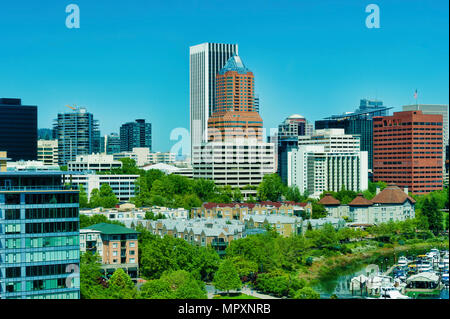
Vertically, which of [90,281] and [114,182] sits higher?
[114,182]

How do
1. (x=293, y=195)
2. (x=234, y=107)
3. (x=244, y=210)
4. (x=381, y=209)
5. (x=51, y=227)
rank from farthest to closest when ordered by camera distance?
(x=234, y=107), (x=293, y=195), (x=381, y=209), (x=244, y=210), (x=51, y=227)

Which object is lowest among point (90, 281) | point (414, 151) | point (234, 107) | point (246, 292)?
point (246, 292)

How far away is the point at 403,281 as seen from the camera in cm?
900

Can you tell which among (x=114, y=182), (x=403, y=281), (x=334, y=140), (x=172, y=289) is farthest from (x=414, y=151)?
(x=172, y=289)

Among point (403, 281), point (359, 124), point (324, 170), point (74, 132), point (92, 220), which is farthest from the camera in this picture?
point (359, 124)

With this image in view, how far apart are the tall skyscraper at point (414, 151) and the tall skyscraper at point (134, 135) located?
30.6ft

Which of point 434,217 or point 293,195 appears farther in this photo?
point 293,195

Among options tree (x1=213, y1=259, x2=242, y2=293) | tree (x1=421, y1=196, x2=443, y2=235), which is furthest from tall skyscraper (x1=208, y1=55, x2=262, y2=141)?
tree (x1=213, y1=259, x2=242, y2=293)

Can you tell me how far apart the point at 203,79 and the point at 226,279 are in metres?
14.3

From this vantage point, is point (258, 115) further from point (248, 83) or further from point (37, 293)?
point (37, 293)

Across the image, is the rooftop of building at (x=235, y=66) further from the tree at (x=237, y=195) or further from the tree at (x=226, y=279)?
the tree at (x=226, y=279)

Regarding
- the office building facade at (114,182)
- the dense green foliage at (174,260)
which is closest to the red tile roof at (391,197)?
the office building facade at (114,182)

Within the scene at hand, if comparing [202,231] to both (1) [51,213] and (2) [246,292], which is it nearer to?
(2) [246,292]
